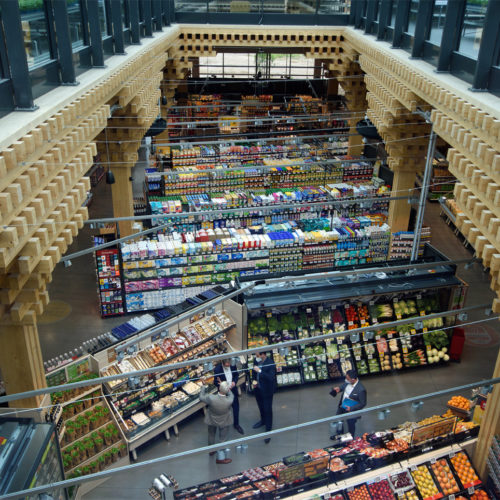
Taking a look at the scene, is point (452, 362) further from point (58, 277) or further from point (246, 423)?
point (58, 277)

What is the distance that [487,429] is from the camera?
7.69 meters

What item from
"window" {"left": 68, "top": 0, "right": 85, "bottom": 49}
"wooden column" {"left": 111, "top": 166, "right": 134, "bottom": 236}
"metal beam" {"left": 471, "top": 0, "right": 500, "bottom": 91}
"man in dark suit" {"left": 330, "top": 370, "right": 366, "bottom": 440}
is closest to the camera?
"metal beam" {"left": 471, "top": 0, "right": 500, "bottom": 91}

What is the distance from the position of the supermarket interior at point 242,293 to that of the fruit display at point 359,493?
0.04 meters

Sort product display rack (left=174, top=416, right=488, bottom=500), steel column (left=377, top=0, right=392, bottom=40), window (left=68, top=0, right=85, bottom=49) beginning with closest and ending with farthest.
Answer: product display rack (left=174, top=416, right=488, bottom=500) → window (left=68, top=0, right=85, bottom=49) → steel column (left=377, top=0, right=392, bottom=40)

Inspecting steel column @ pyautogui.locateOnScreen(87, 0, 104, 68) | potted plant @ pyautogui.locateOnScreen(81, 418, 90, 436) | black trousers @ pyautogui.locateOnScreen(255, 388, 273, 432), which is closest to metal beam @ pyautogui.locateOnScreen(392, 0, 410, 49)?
steel column @ pyautogui.locateOnScreen(87, 0, 104, 68)

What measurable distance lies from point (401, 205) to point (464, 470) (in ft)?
25.1

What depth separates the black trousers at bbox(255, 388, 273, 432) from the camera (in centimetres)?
913

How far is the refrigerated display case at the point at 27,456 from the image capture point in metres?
6.05

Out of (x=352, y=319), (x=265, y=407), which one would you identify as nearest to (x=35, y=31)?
(x=265, y=407)

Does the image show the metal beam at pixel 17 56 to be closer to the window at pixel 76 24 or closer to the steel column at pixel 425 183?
the window at pixel 76 24

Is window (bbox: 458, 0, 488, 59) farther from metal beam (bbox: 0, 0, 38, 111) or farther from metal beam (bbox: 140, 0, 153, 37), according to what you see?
metal beam (bbox: 140, 0, 153, 37)

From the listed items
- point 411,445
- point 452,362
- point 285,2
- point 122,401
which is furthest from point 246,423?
point 285,2

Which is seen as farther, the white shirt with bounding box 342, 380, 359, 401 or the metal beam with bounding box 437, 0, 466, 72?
the metal beam with bounding box 437, 0, 466, 72

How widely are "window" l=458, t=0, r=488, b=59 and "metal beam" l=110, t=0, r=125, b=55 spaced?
22.9 ft
